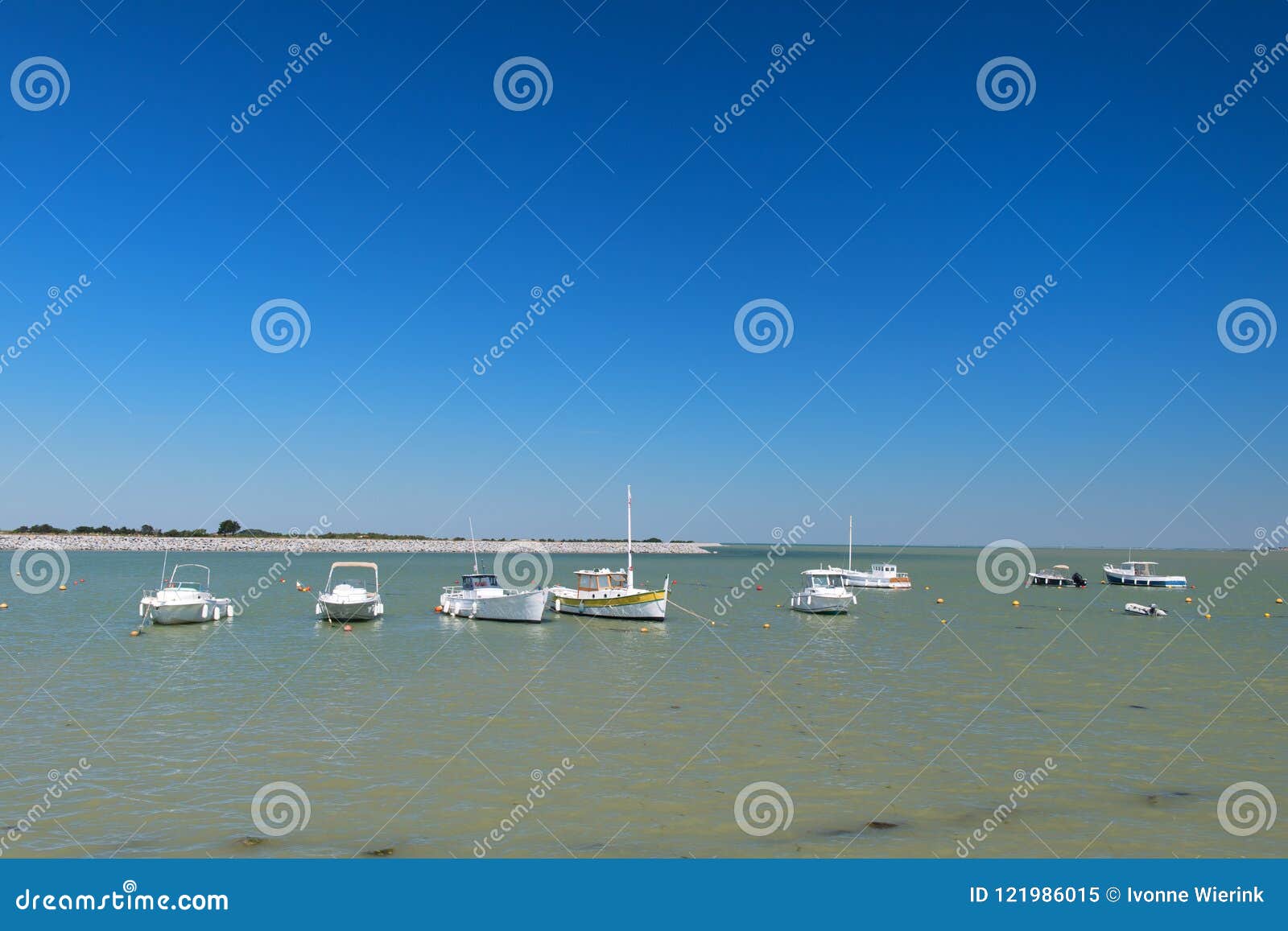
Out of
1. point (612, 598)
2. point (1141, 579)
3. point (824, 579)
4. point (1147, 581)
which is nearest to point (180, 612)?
point (612, 598)

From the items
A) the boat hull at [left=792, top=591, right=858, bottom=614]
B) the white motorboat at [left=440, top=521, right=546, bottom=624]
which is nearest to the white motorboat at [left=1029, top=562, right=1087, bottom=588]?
the boat hull at [left=792, top=591, right=858, bottom=614]

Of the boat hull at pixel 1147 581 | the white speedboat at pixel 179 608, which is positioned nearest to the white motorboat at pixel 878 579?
the boat hull at pixel 1147 581

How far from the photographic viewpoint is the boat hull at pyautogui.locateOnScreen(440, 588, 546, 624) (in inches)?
1785

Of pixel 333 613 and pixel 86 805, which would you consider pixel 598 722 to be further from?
pixel 333 613

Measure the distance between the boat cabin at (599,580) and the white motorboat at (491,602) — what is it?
3.57m

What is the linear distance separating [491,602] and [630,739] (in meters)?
28.5

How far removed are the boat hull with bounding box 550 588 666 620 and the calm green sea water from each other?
576cm

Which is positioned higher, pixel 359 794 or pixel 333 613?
pixel 333 613

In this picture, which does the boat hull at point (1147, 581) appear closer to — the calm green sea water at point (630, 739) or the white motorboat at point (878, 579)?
the white motorboat at point (878, 579)

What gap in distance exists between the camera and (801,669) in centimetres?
3039

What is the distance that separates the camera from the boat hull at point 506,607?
45.3m

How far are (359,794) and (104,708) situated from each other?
37.8ft

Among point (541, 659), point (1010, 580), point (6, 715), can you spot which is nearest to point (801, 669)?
point (541, 659)

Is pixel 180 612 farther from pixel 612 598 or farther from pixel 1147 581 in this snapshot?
pixel 1147 581
